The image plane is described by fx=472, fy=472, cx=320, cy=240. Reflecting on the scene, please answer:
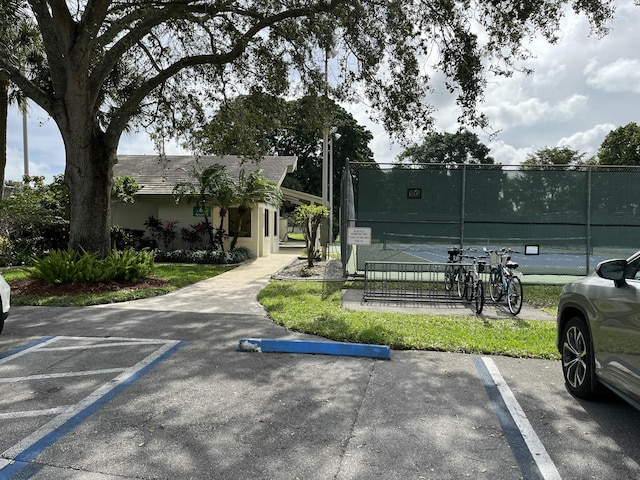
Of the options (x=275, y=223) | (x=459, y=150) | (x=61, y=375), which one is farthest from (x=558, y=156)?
(x=61, y=375)

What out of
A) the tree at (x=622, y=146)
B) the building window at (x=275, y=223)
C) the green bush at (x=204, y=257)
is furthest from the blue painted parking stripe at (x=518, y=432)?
the tree at (x=622, y=146)

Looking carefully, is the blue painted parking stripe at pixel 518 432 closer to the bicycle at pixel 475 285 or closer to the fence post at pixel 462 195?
the bicycle at pixel 475 285

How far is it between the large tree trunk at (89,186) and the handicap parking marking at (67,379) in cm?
534

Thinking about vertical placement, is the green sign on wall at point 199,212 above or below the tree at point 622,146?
below

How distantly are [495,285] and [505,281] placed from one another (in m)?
0.74

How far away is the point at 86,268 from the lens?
10164 millimetres

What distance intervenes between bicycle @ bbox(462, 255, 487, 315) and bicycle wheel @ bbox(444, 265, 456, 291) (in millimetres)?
575

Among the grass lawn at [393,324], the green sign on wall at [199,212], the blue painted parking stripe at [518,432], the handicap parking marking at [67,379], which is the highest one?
the green sign on wall at [199,212]

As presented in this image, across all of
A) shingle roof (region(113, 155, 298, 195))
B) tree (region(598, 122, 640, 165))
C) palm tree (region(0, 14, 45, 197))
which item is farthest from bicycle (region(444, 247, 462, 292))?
tree (region(598, 122, 640, 165))

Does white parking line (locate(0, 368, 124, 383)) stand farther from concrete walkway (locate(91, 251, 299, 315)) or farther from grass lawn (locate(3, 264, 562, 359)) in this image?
concrete walkway (locate(91, 251, 299, 315))

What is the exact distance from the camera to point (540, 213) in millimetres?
11719

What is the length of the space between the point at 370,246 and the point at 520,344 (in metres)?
5.84

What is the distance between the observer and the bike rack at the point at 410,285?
9328 millimetres

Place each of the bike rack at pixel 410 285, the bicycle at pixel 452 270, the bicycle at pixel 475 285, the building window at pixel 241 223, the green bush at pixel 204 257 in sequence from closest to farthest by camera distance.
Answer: the bicycle at pixel 475 285, the bike rack at pixel 410 285, the bicycle at pixel 452 270, the green bush at pixel 204 257, the building window at pixel 241 223
